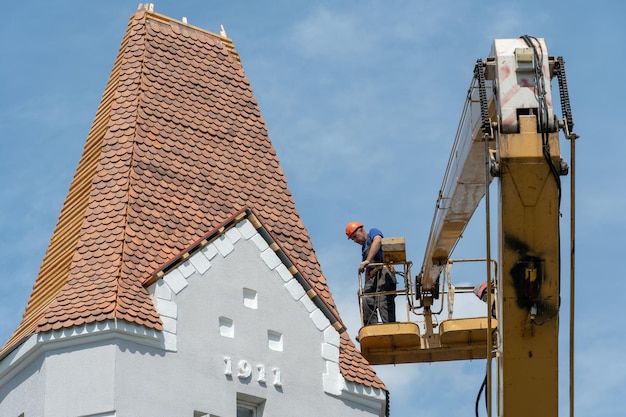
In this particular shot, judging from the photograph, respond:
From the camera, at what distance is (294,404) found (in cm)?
3788

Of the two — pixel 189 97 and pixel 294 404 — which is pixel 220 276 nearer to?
pixel 294 404

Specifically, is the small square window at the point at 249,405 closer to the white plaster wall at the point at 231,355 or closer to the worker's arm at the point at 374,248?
the white plaster wall at the point at 231,355

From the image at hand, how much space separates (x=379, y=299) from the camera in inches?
1594

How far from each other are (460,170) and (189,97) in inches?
382

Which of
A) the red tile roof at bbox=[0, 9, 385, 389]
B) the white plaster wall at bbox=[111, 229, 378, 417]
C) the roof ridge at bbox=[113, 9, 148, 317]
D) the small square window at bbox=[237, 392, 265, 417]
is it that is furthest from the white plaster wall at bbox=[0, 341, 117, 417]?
the small square window at bbox=[237, 392, 265, 417]

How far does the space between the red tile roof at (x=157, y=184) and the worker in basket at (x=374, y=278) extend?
840mm

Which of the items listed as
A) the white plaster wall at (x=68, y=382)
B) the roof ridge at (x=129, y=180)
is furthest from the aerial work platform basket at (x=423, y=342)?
the white plaster wall at (x=68, y=382)

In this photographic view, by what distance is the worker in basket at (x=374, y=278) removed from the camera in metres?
40.5

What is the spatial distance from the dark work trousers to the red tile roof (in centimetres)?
77

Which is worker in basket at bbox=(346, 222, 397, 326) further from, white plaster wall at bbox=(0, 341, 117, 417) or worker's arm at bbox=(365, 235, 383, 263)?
white plaster wall at bbox=(0, 341, 117, 417)

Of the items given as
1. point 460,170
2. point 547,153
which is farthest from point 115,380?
point 547,153

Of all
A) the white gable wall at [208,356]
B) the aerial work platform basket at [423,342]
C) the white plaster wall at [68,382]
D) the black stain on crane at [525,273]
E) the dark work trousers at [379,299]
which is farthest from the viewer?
the dark work trousers at [379,299]

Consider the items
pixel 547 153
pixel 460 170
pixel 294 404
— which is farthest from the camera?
pixel 294 404

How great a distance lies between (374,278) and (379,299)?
632 millimetres
